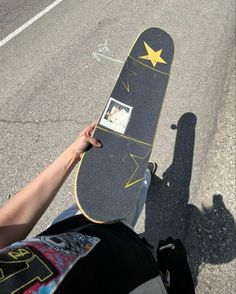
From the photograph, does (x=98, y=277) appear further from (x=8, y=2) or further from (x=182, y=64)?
(x=8, y=2)

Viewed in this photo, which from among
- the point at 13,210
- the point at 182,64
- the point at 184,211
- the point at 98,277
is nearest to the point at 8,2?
the point at 182,64

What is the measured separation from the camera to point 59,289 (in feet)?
4.06

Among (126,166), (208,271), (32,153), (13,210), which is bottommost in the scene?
(208,271)

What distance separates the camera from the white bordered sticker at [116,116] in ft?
8.77

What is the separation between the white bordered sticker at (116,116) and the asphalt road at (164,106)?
732mm

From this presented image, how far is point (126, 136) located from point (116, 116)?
18cm

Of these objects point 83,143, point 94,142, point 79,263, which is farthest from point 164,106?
point 79,263

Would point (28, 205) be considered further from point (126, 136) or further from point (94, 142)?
point (126, 136)

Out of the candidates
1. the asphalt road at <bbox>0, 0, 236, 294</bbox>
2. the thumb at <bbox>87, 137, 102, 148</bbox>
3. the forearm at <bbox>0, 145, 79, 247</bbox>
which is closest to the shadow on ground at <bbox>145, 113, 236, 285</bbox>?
the asphalt road at <bbox>0, 0, 236, 294</bbox>

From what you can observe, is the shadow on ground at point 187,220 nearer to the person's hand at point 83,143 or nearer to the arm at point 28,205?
the person's hand at point 83,143

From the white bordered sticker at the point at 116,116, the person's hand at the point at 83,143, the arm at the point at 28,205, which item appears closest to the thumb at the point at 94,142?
the person's hand at the point at 83,143

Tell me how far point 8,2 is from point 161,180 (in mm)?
3684

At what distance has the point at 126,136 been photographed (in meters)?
2.70

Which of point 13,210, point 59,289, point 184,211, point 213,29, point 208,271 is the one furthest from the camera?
point 213,29
